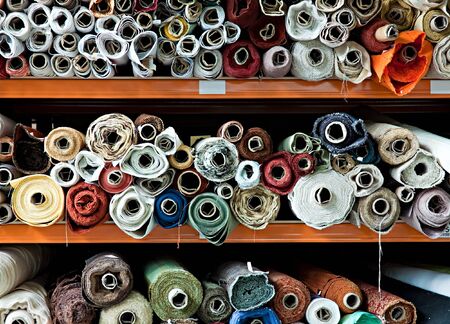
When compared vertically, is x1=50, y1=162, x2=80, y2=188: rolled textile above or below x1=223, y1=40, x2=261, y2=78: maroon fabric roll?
below

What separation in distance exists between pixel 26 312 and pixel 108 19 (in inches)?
31.8

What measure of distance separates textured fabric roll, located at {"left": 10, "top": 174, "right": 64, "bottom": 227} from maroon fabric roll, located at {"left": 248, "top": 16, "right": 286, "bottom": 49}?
0.67 meters

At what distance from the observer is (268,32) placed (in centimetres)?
155

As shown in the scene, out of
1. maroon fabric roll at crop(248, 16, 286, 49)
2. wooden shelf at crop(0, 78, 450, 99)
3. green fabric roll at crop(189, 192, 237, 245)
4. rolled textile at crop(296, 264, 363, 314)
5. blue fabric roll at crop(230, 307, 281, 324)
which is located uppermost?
maroon fabric roll at crop(248, 16, 286, 49)

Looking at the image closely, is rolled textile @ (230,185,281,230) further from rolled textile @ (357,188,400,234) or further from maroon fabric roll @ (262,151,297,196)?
rolled textile @ (357,188,400,234)

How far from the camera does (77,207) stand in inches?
57.7

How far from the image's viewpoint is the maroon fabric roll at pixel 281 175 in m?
1.50

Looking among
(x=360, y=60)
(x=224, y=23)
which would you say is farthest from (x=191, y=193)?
(x=360, y=60)

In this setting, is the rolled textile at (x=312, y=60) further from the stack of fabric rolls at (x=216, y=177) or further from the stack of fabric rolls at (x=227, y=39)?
the stack of fabric rolls at (x=216, y=177)

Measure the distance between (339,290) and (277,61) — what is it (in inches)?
25.8

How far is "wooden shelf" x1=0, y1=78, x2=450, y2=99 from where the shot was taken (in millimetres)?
1545

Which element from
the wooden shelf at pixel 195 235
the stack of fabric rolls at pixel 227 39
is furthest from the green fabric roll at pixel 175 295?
the stack of fabric rolls at pixel 227 39

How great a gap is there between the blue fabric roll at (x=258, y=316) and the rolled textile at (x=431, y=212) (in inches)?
18.1

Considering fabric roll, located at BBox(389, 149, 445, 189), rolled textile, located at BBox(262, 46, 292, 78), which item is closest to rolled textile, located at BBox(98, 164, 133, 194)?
rolled textile, located at BBox(262, 46, 292, 78)
